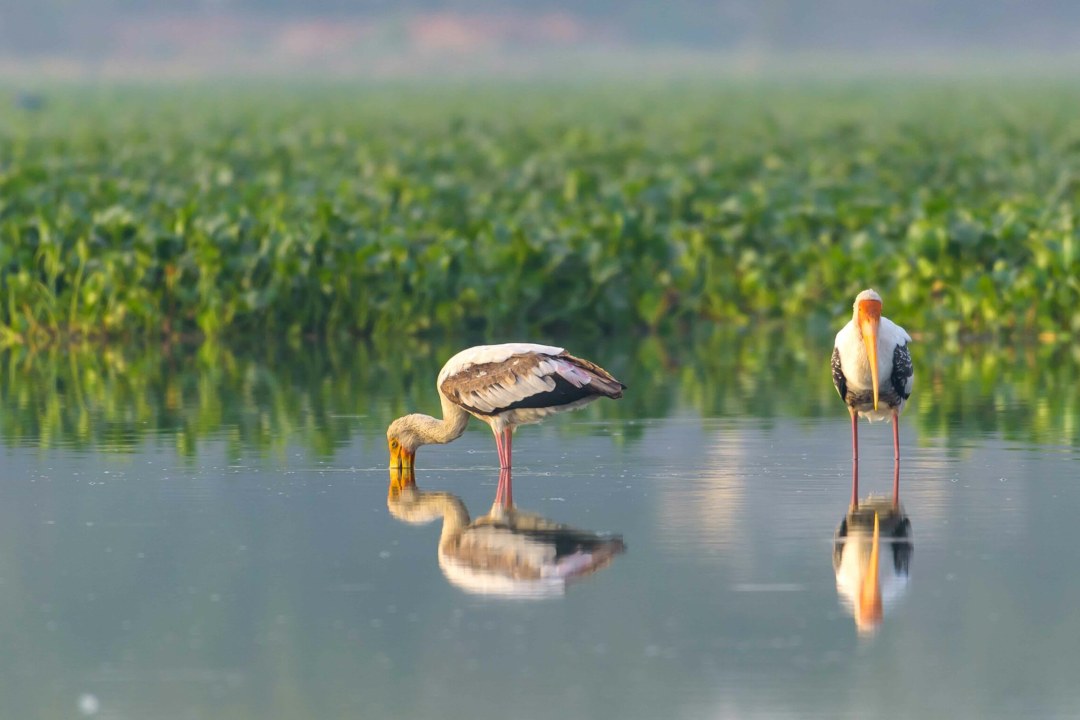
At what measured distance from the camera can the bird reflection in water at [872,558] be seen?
8.81 metres

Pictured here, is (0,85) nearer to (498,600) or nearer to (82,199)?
(82,199)

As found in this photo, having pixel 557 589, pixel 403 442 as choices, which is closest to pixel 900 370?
pixel 403 442

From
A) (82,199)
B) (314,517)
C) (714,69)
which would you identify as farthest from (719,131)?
(714,69)

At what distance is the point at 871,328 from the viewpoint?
12.3m

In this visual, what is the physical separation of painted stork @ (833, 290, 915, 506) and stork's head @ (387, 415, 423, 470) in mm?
2269

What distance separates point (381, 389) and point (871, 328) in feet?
18.1

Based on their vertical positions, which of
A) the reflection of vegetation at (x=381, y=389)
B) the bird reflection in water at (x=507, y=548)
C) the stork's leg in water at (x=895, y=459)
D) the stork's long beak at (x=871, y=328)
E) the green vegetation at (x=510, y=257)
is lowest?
the bird reflection in water at (x=507, y=548)

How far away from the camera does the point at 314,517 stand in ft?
36.3

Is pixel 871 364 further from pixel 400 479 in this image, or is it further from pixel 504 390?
pixel 400 479

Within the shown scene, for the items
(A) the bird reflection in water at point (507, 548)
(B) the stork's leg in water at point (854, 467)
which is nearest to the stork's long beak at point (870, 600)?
(A) the bird reflection in water at point (507, 548)

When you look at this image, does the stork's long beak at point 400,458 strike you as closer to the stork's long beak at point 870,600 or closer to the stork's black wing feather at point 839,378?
the stork's black wing feather at point 839,378

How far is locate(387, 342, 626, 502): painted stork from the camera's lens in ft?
39.7

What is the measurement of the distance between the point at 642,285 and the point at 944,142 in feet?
74.7

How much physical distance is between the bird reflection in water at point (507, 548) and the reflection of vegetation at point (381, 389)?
2.34m
